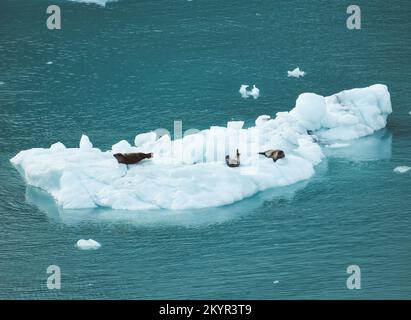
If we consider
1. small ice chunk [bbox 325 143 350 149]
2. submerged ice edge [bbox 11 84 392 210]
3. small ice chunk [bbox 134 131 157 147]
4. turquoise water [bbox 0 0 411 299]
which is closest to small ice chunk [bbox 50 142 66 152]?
submerged ice edge [bbox 11 84 392 210]

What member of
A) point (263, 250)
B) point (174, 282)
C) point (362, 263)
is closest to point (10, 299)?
point (174, 282)

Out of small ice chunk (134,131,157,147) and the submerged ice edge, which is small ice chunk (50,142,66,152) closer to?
the submerged ice edge

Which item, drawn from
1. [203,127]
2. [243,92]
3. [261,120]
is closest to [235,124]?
[261,120]

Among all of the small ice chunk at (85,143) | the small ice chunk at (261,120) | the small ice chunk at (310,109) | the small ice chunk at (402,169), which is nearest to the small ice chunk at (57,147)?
the small ice chunk at (85,143)

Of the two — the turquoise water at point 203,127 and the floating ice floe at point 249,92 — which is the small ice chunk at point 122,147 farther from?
the floating ice floe at point 249,92

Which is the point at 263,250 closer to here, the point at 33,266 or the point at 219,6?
the point at 33,266

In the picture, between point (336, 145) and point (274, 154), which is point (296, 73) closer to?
point (336, 145)
